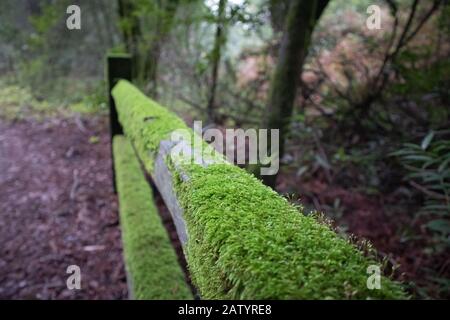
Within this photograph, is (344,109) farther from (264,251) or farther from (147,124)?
(264,251)

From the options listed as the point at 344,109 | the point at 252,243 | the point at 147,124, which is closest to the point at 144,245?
the point at 147,124

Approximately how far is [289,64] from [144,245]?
1878 mm

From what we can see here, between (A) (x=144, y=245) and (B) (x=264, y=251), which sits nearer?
(B) (x=264, y=251)

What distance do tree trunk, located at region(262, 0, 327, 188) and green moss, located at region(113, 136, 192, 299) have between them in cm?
100

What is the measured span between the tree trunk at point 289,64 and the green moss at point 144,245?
39.4 inches

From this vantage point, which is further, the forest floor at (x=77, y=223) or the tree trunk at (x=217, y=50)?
the tree trunk at (x=217, y=50)

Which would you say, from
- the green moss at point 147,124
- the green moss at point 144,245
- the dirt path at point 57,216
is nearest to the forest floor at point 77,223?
the dirt path at point 57,216

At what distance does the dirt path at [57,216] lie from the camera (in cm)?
360

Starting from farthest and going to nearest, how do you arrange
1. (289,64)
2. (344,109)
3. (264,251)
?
(344,109)
(289,64)
(264,251)

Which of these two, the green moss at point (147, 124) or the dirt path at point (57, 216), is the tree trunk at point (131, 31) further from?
the green moss at point (147, 124)

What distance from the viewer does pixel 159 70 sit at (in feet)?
20.9

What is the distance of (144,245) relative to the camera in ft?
9.11

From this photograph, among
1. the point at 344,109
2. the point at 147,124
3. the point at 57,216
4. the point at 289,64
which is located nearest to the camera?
the point at 147,124

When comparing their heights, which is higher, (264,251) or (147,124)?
(147,124)
